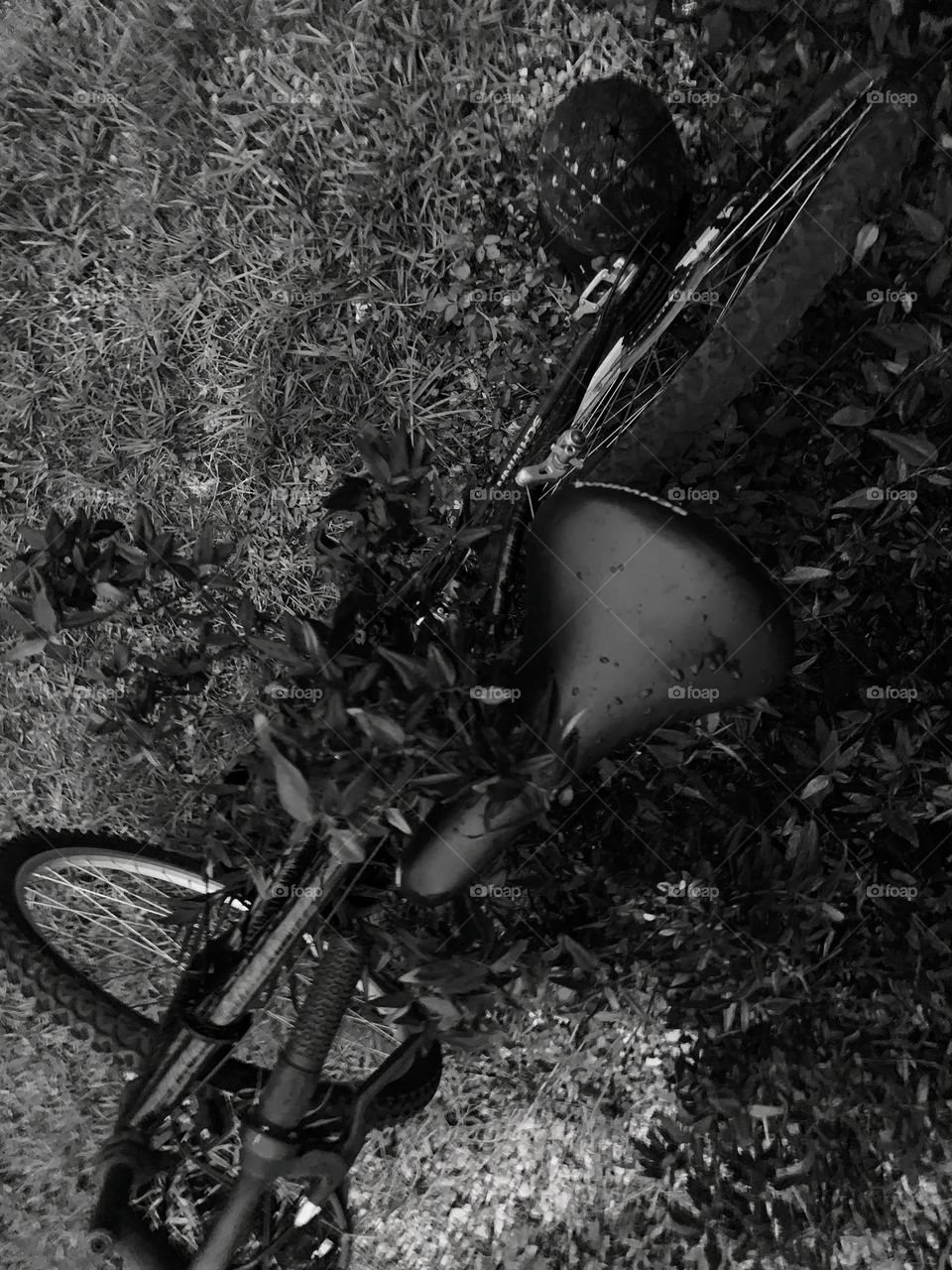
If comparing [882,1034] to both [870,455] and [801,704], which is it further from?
[870,455]

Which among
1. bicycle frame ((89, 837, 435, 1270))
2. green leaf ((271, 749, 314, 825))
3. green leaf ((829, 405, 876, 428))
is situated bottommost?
bicycle frame ((89, 837, 435, 1270))

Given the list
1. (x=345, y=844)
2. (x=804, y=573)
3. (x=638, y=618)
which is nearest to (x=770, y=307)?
(x=804, y=573)

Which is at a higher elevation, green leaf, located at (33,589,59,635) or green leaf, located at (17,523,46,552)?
green leaf, located at (17,523,46,552)

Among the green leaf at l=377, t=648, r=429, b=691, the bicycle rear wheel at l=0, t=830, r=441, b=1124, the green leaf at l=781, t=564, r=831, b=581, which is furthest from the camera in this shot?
the bicycle rear wheel at l=0, t=830, r=441, b=1124

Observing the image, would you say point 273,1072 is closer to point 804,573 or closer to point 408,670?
point 408,670

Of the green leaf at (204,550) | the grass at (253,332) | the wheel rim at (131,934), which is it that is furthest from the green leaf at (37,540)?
the grass at (253,332)

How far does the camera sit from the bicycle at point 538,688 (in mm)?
1468

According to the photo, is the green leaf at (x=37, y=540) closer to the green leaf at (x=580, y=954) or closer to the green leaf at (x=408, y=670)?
the green leaf at (x=408, y=670)

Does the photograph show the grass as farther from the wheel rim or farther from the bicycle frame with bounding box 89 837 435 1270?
the bicycle frame with bounding box 89 837 435 1270

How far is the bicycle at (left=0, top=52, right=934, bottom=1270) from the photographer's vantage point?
4.82 feet

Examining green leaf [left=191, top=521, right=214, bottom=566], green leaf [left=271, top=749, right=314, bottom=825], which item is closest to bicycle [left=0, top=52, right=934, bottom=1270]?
green leaf [left=271, top=749, right=314, bottom=825]

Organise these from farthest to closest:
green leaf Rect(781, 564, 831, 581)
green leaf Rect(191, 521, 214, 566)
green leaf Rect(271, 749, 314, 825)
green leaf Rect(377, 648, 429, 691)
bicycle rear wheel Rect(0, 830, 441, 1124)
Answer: bicycle rear wheel Rect(0, 830, 441, 1124) → green leaf Rect(781, 564, 831, 581) → green leaf Rect(191, 521, 214, 566) → green leaf Rect(377, 648, 429, 691) → green leaf Rect(271, 749, 314, 825)

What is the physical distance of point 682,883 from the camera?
6.50 ft

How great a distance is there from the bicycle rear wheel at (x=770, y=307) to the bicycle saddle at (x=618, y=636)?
1.02ft
